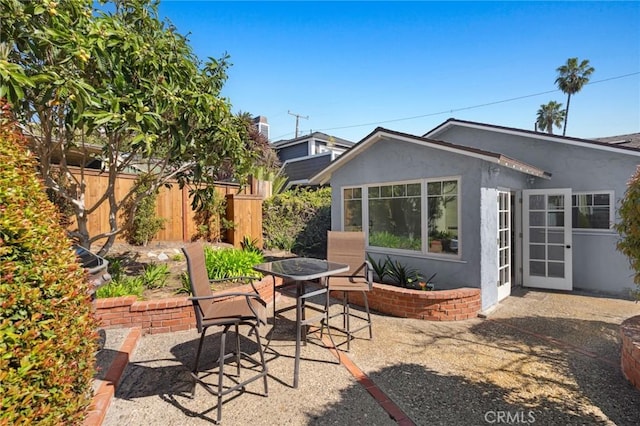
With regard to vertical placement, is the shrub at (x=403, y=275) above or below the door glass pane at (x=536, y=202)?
below

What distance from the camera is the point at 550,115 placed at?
35219 millimetres

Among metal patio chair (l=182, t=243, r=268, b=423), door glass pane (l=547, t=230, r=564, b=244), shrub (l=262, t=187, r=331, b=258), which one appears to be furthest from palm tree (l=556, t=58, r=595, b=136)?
metal patio chair (l=182, t=243, r=268, b=423)

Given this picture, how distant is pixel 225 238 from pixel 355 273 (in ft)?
20.3

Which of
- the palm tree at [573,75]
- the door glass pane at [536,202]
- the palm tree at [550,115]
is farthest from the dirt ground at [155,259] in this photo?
the palm tree at [550,115]

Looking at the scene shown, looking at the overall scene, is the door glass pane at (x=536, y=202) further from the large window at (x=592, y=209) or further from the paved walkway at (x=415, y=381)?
the paved walkway at (x=415, y=381)

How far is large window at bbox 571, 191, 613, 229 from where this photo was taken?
7328 mm

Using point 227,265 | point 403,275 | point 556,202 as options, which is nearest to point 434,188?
point 403,275

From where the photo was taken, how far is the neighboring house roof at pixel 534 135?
710 centimetres

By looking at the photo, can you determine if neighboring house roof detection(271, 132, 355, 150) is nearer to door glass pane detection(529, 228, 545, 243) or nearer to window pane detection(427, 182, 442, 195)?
window pane detection(427, 182, 442, 195)

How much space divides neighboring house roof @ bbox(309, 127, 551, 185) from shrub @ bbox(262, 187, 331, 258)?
2439 mm

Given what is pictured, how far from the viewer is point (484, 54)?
10117 mm

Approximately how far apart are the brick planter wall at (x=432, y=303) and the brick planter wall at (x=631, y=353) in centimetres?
211

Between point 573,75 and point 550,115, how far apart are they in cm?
568

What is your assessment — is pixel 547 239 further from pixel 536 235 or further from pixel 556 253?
pixel 556 253
